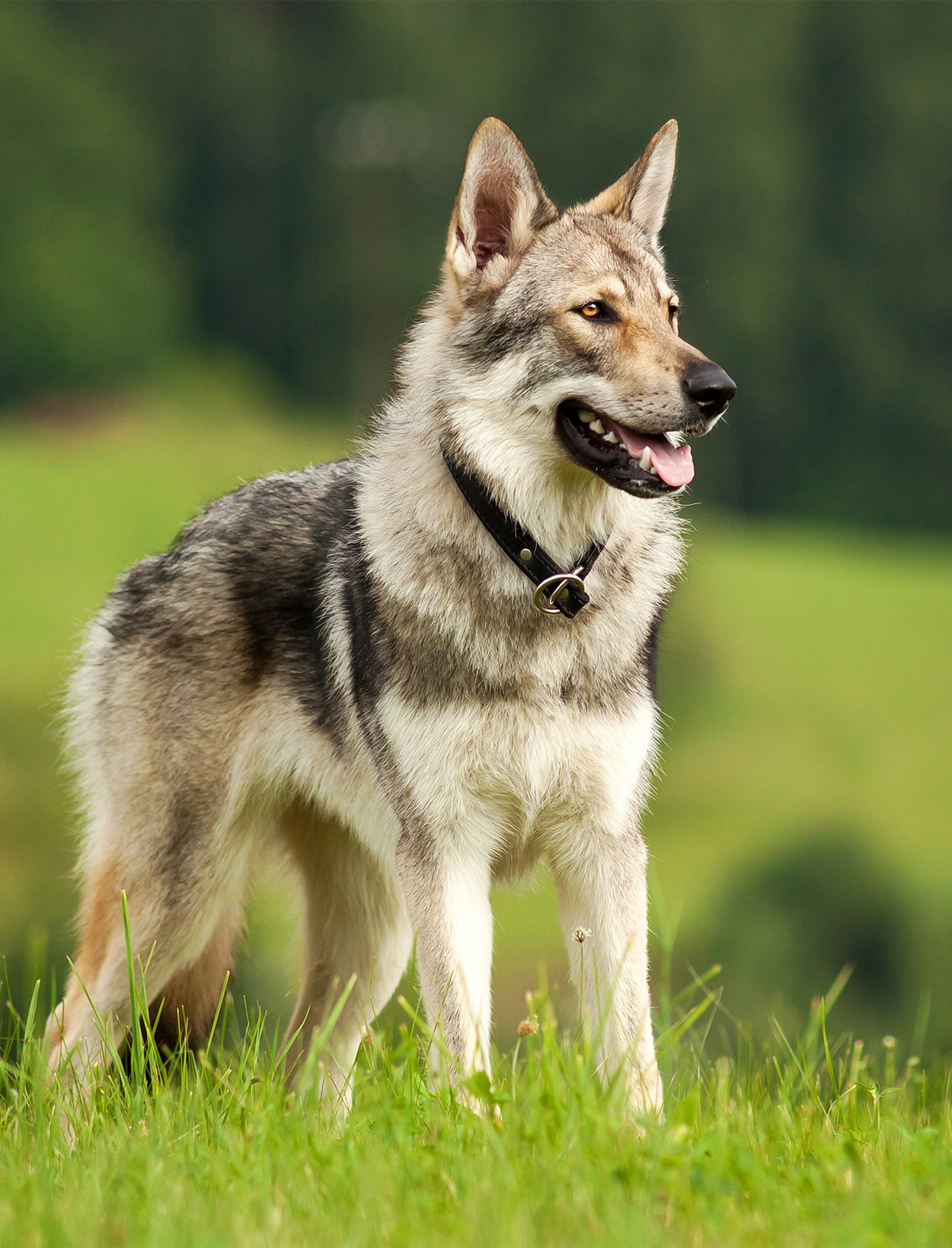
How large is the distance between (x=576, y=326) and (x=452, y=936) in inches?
59.9

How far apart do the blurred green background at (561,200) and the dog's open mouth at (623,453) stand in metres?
27.3

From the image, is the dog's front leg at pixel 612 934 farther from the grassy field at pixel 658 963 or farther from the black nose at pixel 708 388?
the black nose at pixel 708 388

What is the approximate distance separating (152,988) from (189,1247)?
1.95 m

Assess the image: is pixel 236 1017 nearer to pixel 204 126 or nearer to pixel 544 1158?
pixel 544 1158

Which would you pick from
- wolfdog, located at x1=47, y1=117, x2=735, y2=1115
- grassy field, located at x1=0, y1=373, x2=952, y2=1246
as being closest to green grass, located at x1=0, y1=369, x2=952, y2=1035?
grassy field, located at x1=0, y1=373, x2=952, y2=1246

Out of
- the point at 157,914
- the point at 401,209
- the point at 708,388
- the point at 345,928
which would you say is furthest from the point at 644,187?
the point at 401,209

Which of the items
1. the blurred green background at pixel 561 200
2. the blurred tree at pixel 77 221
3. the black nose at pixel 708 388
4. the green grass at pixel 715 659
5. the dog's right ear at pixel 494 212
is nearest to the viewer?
the black nose at pixel 708 388

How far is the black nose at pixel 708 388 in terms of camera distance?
339 centimetres

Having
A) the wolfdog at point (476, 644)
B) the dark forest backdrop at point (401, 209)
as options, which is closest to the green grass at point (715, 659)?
the dark forest backdrop at point (401, 209)

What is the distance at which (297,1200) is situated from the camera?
8.89ft

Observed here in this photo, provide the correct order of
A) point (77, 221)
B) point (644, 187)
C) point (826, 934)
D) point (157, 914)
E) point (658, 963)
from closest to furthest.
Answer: point (644, 187), point (157, 914), point (658, 963), point (826, 934), point (77, 221)

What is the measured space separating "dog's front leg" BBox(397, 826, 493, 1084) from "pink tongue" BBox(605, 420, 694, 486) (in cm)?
104

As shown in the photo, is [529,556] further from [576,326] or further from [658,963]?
[658,963]

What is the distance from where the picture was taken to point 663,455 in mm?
3480
